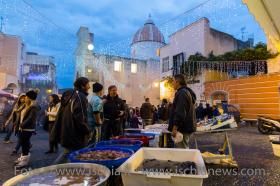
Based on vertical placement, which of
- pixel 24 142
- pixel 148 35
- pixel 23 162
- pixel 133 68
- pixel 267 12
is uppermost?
pixel 148 35

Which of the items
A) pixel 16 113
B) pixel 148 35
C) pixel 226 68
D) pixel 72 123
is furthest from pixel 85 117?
pixel 148 35

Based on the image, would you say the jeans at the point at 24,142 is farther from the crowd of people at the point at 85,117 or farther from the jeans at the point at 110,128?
the jeans at the point at 110,128

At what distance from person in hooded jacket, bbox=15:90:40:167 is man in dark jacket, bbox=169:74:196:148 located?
11.1 feet

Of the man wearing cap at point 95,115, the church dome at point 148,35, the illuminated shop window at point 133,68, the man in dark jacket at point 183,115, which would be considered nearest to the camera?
the man in dark jacket at point 183,115

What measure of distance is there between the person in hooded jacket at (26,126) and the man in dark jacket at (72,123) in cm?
231

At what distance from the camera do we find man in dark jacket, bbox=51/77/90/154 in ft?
10.8

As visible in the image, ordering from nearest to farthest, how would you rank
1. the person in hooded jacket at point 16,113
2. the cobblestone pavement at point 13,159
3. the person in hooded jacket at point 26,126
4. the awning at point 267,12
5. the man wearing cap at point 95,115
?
the awning at point 267,12 < the cobblestone pavement at point 13,159 < the man wearing cap at point 95,115 < the person in hooded jacket at point 26,126 < the person in hooded jacket at point 16,113

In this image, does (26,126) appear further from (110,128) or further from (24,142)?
(110,128)

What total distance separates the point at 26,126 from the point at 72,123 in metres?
2.69

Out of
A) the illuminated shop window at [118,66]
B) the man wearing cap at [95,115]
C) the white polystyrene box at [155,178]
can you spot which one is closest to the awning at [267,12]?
the white polystyrene box at [155,178]

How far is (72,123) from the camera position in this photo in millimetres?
3287

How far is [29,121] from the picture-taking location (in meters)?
5.38

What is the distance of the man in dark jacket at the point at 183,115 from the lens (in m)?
4.09

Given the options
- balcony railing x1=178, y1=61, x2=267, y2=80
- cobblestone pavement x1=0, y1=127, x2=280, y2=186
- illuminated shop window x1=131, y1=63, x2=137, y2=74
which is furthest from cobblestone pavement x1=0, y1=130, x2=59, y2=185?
illuminated shop window x1=131, y1=63, x2=137, y2=74
